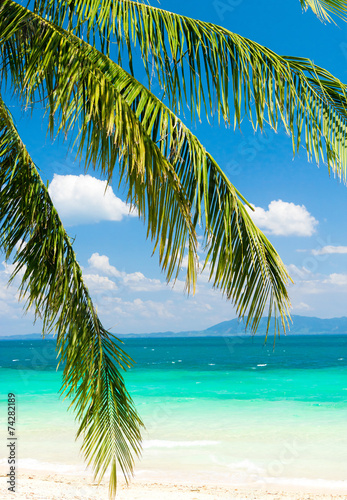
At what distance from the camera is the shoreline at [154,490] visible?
7.50m

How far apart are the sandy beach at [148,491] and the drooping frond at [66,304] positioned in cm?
419

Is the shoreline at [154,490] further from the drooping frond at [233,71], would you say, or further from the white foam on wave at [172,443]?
the drooping frond at [233,71]

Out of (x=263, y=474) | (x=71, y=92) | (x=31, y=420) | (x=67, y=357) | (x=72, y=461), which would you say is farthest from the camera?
(x=31, y=420)

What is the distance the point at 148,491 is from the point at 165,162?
686cm

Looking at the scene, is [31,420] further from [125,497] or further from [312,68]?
[312,68]

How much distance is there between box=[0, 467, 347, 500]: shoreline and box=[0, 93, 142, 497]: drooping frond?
165 inches

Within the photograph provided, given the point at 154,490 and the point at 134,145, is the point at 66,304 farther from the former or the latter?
the point at 154,490

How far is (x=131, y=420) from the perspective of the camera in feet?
12.9

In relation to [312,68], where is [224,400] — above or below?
below

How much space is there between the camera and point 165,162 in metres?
2.80

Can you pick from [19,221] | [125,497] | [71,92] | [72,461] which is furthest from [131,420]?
[72,461]

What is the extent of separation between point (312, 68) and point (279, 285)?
1.46 metres

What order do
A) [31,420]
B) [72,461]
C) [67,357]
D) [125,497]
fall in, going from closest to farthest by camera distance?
[67,357] < [125,497] < [72,461] < [31,420]

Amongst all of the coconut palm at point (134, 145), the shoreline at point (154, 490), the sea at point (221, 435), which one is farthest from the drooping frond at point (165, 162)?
the sea at point (221, 435)
